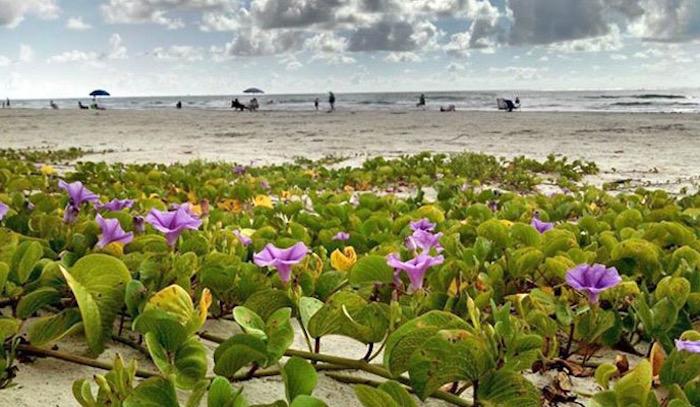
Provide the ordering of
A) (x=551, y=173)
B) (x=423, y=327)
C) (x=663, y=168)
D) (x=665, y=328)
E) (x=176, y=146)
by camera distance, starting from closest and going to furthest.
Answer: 1. (x=423, y=327)
2. (x=665, y=328)
3. (x=551, y=173)
4. (x=663, y=168)
5. (x=176, y=146)

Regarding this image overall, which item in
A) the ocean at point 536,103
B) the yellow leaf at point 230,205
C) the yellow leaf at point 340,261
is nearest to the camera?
the yellow leaf at point 340,261

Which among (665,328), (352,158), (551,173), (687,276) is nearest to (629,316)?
(665,328)

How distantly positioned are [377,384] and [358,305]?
175 millimetres

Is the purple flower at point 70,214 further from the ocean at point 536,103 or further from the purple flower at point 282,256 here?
the ocean at point 536,103

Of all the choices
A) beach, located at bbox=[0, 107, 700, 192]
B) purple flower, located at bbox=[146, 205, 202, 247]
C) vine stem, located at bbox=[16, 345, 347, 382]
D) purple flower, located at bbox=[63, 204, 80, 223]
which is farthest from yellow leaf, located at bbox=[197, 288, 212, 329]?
beach, located at bbox=[0, 107, 700, 192]

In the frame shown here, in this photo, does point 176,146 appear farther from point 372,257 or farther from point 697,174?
point 372,257

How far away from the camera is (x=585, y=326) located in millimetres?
1610

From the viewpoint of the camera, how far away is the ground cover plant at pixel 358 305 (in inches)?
46.0

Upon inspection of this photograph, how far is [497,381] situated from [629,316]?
754mm

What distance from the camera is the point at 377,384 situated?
135 cm

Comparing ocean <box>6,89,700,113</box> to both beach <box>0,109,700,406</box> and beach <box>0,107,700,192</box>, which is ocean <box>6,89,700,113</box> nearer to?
beach <box>0,107,700,192</box>

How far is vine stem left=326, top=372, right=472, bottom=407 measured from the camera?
126cm

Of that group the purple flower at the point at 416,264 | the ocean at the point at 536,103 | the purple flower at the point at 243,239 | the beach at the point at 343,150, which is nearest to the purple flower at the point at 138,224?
the purple flower at the point at 243,239

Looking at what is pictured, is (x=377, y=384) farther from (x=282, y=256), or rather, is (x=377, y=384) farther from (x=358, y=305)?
(x=282, y=256)
